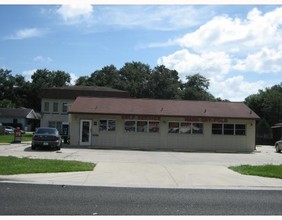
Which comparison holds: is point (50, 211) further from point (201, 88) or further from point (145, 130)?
point (201, 88)

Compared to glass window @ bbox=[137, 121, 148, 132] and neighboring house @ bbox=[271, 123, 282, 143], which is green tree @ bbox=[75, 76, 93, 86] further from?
glass window @ bbox=[137, 121, 148, 132]

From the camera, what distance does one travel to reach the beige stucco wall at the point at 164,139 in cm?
3588

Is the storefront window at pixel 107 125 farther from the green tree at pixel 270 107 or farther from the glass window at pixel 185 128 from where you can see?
the green tree at pixel 270 107

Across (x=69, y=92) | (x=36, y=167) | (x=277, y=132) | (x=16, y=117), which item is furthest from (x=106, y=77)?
(x=36, y=167)

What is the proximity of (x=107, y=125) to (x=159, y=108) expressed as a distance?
4.84m

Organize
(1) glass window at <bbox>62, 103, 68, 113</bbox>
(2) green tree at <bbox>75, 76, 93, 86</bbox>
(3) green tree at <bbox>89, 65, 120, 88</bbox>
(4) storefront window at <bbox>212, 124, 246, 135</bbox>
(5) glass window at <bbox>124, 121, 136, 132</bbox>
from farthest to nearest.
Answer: (2) green tree at <bbox>75, 76, 93, 86</bbox> → (3) green tree at <bbox>89, 65, 120, 88</bbox> → (1) glass window at <bbox>62, 103, 68, 113</bbox> → (4) storefront window at <bbox>212, 124, 246, 135</bbox> → (5) glass window at <bbox>124, 121, 136, 132</bbox>

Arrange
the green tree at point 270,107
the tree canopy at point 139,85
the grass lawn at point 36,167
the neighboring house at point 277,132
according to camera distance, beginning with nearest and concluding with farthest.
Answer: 1. the grass lawn at point 36,167
2. the neighboring house at point 277,132
3. the green tree at point 270,107
4. the tree canopy at point 139,85

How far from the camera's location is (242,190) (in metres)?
13.0

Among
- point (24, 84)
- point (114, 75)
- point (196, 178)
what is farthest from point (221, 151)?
point (24, 84)

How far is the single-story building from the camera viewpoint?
35875 millimetres

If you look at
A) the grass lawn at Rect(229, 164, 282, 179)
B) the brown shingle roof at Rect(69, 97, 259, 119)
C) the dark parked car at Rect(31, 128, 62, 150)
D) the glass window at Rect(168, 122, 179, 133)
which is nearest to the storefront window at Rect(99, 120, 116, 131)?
the brown shingle roof at Rect(69, 97, 259, 119)

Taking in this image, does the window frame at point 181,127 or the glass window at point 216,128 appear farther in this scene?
the glass window at point 216,128

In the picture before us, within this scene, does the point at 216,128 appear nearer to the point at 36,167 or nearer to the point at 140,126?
the point at 140,126

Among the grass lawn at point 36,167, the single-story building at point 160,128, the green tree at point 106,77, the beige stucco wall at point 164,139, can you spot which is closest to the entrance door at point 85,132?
the single-story building at point 160,128
